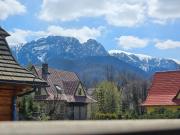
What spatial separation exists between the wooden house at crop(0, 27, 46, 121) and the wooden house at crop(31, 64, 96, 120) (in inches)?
1871

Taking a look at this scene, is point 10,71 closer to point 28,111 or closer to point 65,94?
point 28,111

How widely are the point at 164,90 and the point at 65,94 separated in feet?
51.8

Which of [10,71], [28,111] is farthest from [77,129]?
[28,111]

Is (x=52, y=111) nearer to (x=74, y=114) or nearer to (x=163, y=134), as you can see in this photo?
(x=74, y=114)

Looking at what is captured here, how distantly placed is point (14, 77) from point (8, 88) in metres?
0.35

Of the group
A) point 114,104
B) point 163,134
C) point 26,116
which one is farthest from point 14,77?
point 114,104

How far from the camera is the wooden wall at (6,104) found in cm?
1346

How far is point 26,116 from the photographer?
38.8 meters

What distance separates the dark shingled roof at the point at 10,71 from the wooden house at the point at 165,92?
4247cm

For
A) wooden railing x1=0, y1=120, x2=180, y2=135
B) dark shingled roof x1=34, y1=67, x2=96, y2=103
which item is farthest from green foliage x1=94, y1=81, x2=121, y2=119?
wooden railing x1=0, y1=120, x2=180, y2=135

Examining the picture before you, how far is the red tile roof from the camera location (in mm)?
57969

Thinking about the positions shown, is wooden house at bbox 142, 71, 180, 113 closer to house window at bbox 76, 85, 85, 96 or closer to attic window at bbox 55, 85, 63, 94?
house window at bbox 76, 85, 85, 96

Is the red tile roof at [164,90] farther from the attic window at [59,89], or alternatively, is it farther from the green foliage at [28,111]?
the green foliage at [28,111]

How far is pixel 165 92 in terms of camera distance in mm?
59719
